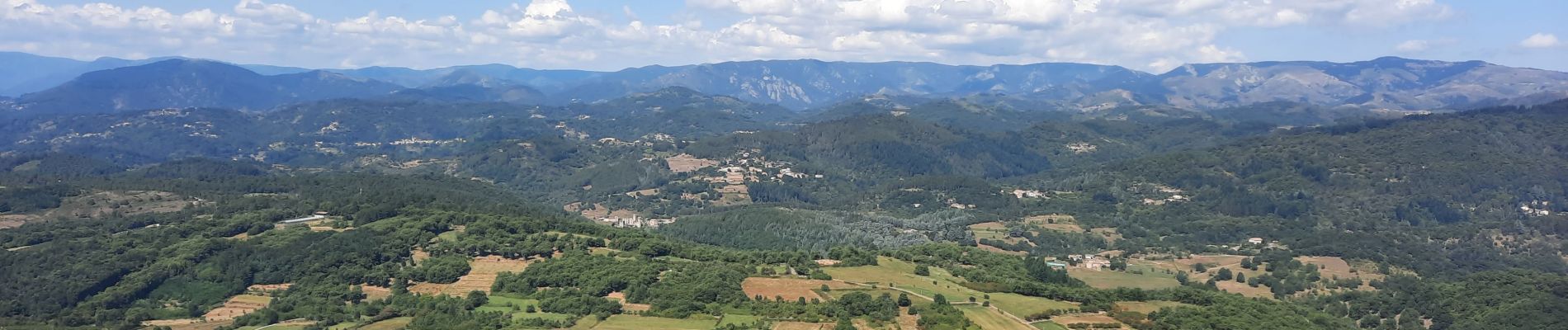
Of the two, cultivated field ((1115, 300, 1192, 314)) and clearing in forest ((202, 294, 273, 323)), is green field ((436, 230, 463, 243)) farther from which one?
cultivated field ((1115, 300, 1192, 314))

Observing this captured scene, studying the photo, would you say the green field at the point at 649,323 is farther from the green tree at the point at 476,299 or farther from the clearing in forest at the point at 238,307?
the clearing in forest at the point at 238,307

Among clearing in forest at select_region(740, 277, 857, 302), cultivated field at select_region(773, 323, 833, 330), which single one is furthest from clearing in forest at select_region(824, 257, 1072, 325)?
cultivated field at select_region(773, 323, 833, 330)

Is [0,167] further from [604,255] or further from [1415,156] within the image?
[1415,156]

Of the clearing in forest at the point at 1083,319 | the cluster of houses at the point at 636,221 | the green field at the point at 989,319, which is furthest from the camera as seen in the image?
the cluster of houses at the point at 636,221

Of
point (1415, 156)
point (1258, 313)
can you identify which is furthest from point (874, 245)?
point (1415, 156)

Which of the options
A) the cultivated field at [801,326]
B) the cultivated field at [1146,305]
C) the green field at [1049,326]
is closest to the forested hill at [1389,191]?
the cultivated field at [1146,305]

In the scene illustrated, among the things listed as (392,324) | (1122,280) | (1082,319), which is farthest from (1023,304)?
(392,324)
